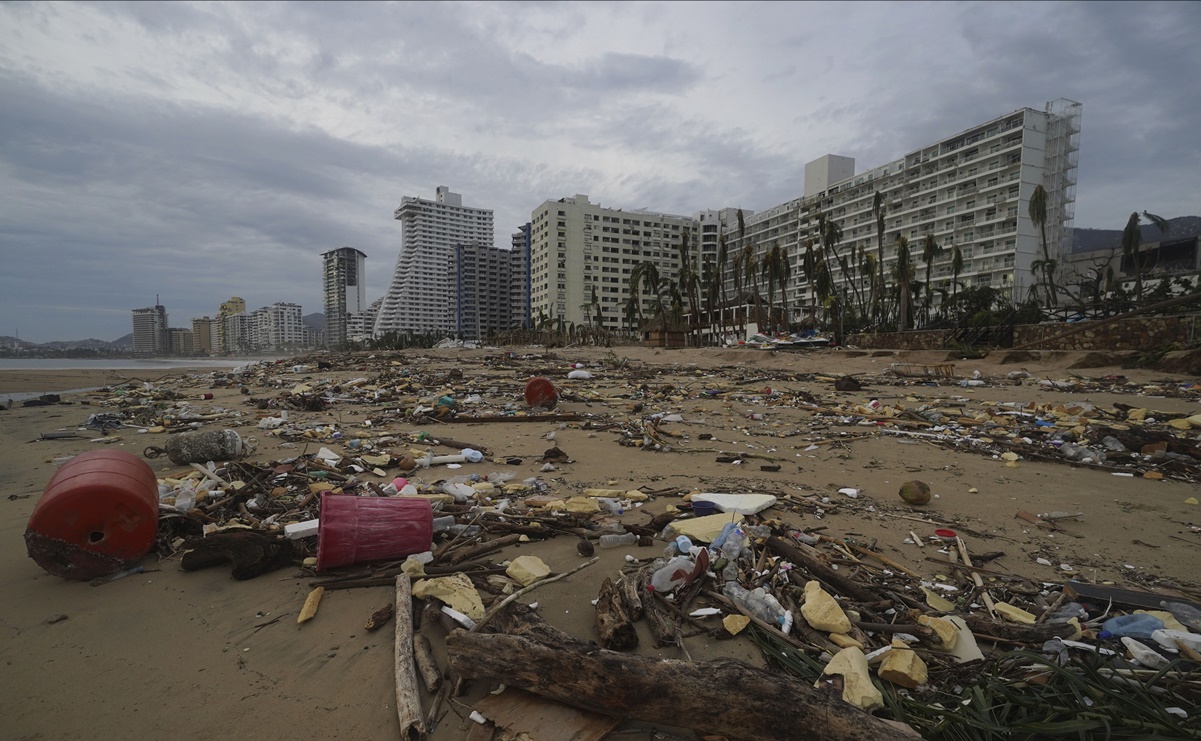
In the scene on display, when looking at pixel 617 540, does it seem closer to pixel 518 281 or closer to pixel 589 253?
pixel 589 253

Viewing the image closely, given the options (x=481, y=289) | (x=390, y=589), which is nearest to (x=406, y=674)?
(x=390, y=589)

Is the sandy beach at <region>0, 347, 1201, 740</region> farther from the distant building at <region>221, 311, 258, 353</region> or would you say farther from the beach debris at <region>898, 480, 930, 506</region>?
the distant building at <region>221, 311, 258, 353</region>

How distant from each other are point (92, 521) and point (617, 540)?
A: 2833mm

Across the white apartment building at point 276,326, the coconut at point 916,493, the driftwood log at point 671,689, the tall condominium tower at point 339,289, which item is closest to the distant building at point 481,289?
the tall condominium tower at point 339,289

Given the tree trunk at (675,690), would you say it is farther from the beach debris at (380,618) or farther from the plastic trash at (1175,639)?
the plastic trash at (1175,639)

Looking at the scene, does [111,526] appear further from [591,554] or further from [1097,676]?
[1097,676]

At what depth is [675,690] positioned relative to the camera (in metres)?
1.71

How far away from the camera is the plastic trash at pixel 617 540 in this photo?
3.13 meters

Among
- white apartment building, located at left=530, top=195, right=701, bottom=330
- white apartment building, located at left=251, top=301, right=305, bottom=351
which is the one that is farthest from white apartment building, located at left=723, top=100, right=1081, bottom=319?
white apartment building, located at left=251, top=301, right=305, bottom=351

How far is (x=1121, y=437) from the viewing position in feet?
18.5

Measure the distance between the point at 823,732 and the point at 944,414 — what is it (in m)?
7.78

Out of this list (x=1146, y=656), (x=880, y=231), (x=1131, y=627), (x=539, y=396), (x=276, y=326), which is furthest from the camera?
(x=276, y=326)

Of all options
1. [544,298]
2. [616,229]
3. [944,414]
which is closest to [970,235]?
[616,229]

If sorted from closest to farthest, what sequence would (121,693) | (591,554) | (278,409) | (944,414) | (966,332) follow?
(121,693), (591,554), (944,414), (278,409), (966,332)
